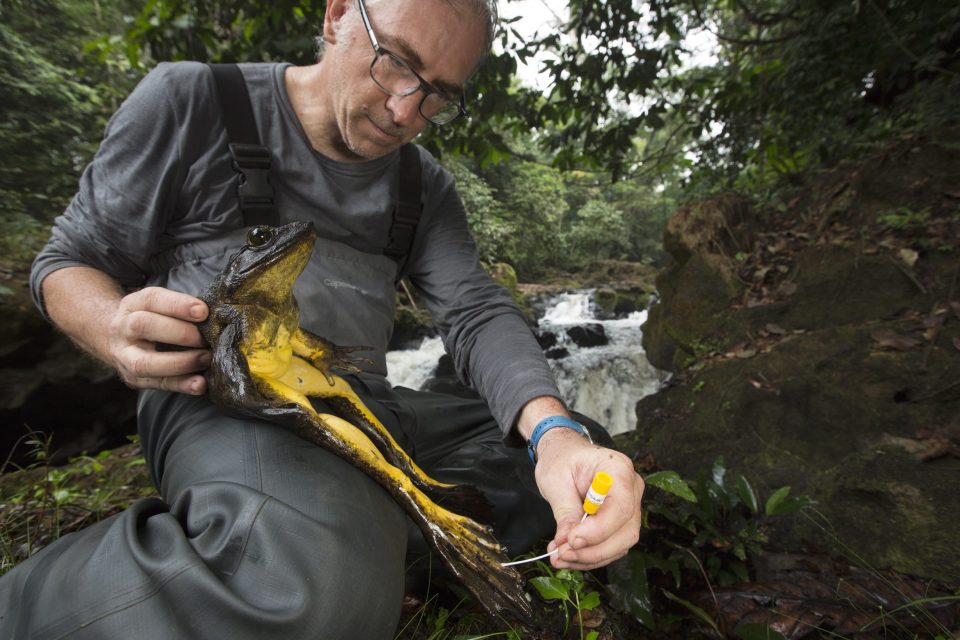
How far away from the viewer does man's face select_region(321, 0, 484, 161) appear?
1.59m

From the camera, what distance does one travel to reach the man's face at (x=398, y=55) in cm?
159

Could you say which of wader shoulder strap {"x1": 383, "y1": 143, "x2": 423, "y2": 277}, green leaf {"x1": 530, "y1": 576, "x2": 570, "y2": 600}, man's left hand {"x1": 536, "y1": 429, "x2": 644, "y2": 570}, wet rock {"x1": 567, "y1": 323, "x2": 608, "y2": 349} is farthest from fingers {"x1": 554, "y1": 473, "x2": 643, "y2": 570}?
wet rock {"x1": 567, "y1": 323, "x2": 608, "y2": 349}

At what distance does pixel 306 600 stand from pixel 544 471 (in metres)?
0.73

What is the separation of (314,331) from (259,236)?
1.78ft

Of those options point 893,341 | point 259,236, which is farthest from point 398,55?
point 893,341

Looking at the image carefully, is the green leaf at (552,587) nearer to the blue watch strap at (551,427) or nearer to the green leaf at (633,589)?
the green leaf at (633,589)

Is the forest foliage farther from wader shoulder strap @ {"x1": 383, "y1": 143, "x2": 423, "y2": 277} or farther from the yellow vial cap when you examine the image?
the yellow vial cap

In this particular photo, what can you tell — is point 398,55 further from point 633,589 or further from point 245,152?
point 633,589

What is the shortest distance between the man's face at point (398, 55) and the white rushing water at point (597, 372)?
14.9 feet

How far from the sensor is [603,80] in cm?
381

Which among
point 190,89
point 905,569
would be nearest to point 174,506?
point 190,89

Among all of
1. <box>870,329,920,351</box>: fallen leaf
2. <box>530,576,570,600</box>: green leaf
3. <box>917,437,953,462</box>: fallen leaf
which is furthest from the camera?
<box>870,329,920,351</box>: fallen leaf

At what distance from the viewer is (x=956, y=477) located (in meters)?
1.91

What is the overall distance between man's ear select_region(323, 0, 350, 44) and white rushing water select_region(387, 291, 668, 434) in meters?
4.64
